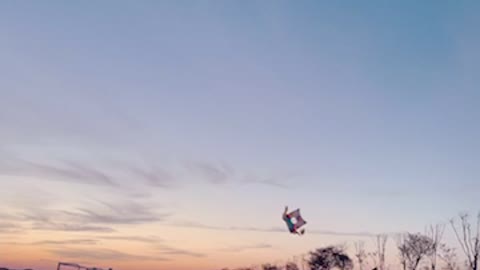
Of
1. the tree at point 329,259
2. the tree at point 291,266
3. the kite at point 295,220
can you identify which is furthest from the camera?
the tree at point 291,266

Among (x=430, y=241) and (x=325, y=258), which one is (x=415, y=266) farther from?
(x=325, y=258)

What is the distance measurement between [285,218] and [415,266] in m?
45.2

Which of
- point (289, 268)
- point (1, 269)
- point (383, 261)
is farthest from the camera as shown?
point (289, 268)

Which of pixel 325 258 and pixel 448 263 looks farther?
pixel 325 258

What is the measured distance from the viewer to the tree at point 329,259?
109 metres

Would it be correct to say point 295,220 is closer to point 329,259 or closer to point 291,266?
point 329,259

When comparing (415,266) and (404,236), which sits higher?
(404,236)

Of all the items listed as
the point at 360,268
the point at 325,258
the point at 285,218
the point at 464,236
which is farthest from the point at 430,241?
the point at 285,218

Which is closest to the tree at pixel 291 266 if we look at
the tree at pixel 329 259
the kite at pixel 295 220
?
the tree at pixel 329 259

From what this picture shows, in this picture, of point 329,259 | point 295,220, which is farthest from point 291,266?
point 295,220

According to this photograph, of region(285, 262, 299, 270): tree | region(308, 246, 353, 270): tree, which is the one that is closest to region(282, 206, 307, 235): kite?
region(308, 246, 353, 270): tree

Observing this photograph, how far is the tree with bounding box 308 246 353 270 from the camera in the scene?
10862 centimetres

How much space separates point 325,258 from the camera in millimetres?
112875

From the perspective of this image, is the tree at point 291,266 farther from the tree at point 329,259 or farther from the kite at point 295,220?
the kite at point 295,220
